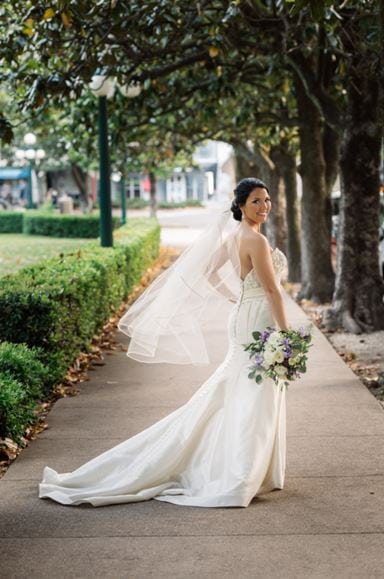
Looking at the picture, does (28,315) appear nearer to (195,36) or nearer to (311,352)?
(311,352)

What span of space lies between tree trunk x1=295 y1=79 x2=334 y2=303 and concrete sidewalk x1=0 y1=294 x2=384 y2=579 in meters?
9.80

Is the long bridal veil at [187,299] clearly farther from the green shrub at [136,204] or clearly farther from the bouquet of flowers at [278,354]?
the green shrub at [136,204]

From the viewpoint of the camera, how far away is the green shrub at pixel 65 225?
4262cm

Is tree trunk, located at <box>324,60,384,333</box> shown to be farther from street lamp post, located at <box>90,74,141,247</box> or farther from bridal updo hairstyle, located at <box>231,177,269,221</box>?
bridal updo hairstyle, located at <box>231,177,269,221</box>

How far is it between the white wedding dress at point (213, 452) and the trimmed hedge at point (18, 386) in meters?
0.96

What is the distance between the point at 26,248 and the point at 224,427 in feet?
97.5

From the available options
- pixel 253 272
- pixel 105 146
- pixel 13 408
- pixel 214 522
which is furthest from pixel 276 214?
pixel 214 522

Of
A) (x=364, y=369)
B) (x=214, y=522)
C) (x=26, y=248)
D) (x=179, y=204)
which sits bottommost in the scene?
(x=179, y=204)

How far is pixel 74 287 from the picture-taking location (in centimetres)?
1077

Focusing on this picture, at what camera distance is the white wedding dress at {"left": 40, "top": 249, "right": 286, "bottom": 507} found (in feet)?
21.0

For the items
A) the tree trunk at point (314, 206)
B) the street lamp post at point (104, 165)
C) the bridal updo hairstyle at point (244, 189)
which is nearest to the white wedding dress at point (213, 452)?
the bridal updo hairstyle at point (244, 189)

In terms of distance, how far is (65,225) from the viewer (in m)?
43.5

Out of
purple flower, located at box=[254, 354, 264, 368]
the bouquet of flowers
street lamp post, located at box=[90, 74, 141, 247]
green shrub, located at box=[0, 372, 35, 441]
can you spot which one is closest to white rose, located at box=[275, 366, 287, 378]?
the bouquet of flowers

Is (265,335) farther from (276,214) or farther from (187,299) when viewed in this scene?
(276,214)
